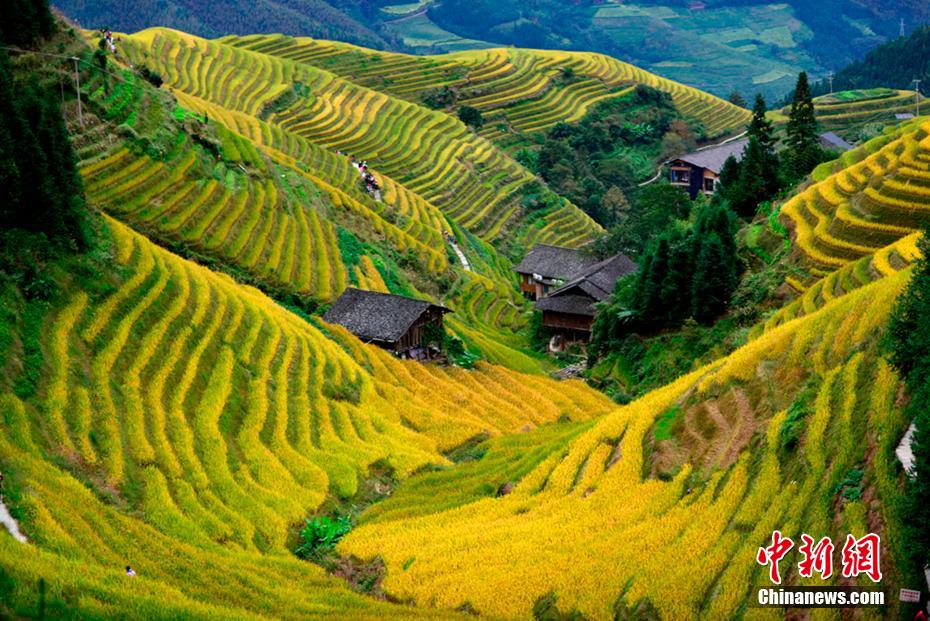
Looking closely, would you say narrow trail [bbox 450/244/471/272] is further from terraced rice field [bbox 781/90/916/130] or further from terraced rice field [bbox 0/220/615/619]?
terraced rice field [bbox 781/90/916/130]

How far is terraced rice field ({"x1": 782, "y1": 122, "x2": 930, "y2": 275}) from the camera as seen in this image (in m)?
37.2

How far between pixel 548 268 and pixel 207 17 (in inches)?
5325

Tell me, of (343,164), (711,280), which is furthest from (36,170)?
(343,164)

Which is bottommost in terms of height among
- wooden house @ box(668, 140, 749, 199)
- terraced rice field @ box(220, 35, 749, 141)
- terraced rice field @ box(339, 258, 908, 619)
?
terraced rice field @ box(339, 258, 908, 619)

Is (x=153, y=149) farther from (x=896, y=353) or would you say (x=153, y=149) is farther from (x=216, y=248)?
(x=896, y=353)

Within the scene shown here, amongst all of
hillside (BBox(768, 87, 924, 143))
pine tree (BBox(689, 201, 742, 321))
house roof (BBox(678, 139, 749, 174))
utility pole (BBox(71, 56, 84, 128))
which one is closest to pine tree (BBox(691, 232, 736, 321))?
pine tree (BBox(689, 201, 742, 321))

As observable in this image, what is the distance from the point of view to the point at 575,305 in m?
52.2

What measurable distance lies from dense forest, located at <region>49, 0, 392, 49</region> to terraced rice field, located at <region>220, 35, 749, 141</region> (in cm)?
4695

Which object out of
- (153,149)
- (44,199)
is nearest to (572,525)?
(44,199)

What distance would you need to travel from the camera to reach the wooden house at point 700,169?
252ft

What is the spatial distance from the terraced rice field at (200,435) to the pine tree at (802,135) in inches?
A: 837

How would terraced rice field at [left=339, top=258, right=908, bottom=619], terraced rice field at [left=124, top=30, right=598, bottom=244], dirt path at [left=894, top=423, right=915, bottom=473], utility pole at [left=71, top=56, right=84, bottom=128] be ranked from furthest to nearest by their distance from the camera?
terraced rice field at [left=124, top=30, right=598, bottom=244] < utility pole at [left=71, top=56, right=84, bottom=128] < terraced rice field at [left=339, top=258, right=908, bottom=619] < dirt path at [left=894, top=423, right=915, bottom=473]

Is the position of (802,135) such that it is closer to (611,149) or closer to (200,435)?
(200,435)

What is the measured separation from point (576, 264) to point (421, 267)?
11794 mm
